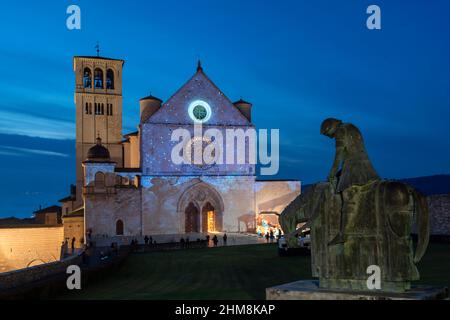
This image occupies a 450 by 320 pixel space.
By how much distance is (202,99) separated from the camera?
175 feet

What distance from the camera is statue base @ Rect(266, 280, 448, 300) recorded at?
742 cm

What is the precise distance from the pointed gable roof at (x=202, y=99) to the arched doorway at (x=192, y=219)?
27.8 feet

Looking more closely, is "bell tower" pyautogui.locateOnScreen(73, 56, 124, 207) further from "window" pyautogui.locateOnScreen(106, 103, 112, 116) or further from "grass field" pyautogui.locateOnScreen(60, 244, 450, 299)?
"grass field" pyautogui.locateOnScreen(60, 244, 450, 299)

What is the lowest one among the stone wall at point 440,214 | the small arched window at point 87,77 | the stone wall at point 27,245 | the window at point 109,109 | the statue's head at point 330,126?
the stone wall at point 27,245

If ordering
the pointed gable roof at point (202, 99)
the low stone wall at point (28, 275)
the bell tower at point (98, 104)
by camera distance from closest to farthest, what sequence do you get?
the low stone wall at point (28, 275) < the pointed gable roof at point (202, 99) < the bell tower at point (98, 104)

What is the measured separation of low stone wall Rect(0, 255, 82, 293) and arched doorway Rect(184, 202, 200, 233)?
30.3 meters

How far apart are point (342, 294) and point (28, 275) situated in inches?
543

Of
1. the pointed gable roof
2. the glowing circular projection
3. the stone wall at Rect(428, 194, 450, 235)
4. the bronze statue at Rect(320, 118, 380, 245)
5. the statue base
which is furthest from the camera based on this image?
the glowing circular projection

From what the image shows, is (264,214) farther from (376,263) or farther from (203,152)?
(376,263)

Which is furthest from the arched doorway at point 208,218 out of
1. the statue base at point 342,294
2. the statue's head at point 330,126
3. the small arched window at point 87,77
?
the statue base at point 342,294

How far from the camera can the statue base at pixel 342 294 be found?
292 inches

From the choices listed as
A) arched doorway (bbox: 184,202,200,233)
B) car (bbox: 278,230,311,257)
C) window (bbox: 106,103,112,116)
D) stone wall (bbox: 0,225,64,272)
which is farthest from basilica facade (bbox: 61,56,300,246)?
car (bbox: 278,230,311,257)

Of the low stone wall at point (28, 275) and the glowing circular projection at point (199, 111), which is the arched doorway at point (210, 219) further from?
the low stone wall at point (28, 275)

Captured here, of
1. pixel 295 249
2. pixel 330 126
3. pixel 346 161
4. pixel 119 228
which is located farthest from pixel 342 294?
pixel 119 228
